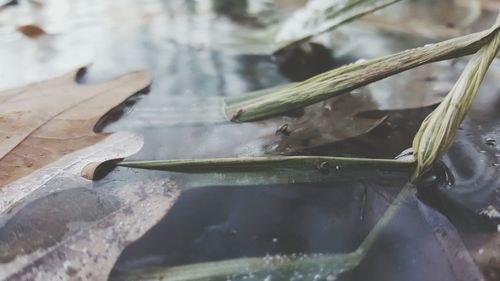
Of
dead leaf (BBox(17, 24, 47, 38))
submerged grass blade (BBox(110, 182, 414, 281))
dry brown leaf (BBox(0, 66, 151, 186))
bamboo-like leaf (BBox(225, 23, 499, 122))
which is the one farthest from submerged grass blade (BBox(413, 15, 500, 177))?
dead leaf (BBox(17, 24, 47, 38))

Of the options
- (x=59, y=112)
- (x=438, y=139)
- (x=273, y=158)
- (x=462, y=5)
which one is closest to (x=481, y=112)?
(x=438, y=139)

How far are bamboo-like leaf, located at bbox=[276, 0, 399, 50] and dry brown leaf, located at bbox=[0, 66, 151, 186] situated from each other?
279mm

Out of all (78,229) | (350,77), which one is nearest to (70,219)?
(78,229)

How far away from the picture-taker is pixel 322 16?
0.90 meters

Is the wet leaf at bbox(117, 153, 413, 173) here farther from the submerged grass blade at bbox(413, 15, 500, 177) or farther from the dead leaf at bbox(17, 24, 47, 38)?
the dead leaf at bbox(17, 24, 47, 38)

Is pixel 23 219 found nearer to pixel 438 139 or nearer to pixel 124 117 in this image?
pixel 124 117

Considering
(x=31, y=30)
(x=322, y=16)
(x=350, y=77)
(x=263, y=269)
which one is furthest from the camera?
(x=31, y=30)

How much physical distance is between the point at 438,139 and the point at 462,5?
0.70 metres

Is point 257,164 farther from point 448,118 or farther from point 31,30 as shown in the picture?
point 31,30

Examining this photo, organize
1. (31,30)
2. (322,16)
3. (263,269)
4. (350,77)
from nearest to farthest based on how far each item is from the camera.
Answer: (263,269)
(350,77)
(322,16)
(31,30)

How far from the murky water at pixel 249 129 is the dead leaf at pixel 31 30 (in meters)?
0.02

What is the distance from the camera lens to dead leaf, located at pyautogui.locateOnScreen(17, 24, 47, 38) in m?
1.00

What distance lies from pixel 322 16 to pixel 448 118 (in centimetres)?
40

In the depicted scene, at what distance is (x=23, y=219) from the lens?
0.54m
